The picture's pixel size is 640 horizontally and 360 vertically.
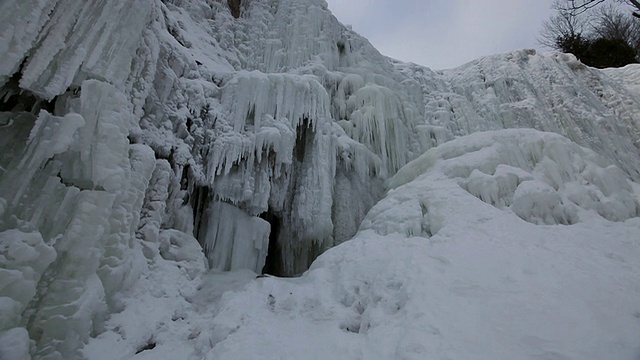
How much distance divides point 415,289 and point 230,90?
6007mm

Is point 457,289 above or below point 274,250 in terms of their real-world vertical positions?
below

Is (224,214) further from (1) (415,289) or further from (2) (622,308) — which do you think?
(2) (622,308)

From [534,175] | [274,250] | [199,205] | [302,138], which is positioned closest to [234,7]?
[302,138]

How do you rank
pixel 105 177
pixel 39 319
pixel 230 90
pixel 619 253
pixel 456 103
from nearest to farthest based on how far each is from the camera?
1. pixel 39 319
2. pixel 105 177
3. pixel 619 253
4. pixel 230 90
5. pixel 456 103

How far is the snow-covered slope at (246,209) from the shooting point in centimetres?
383

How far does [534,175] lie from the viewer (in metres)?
7.88

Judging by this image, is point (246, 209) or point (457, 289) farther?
point (246, 209)

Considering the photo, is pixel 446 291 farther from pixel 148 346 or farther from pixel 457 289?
pixel 148 346

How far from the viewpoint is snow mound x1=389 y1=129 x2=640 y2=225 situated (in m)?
6.98

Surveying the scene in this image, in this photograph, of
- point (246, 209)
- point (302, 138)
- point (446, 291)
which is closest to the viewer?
point (446, 291)

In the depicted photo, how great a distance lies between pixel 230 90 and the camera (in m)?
8.41

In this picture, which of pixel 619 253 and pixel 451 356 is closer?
pixel 451 356

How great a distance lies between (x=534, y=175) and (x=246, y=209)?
625 centimetres

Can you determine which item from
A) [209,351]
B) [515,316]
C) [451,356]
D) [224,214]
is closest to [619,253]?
[515,316]
